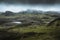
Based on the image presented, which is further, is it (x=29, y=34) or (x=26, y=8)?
(x=26, y=8)

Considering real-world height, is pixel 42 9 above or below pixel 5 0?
below

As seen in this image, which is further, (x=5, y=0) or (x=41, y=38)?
(x=5, y=0)

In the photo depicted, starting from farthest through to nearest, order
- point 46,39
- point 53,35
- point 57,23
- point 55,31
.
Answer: point 57,23
point 55,31
point 53,35
point 46,39

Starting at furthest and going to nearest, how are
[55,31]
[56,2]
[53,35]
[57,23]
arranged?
[56,2], [57,23], [55,31], [53,35]

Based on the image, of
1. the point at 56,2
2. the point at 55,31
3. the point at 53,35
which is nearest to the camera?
the point at 53,35

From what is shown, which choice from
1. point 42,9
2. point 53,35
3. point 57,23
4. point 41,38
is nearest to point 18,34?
point 41,38

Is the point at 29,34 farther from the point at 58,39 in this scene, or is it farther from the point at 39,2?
the point at 39,2

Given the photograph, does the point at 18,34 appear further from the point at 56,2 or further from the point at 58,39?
the point at 56,2

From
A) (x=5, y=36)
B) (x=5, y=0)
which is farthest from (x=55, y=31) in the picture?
(x=5, y=0)

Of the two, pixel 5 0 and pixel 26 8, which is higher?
pixel 5 0
